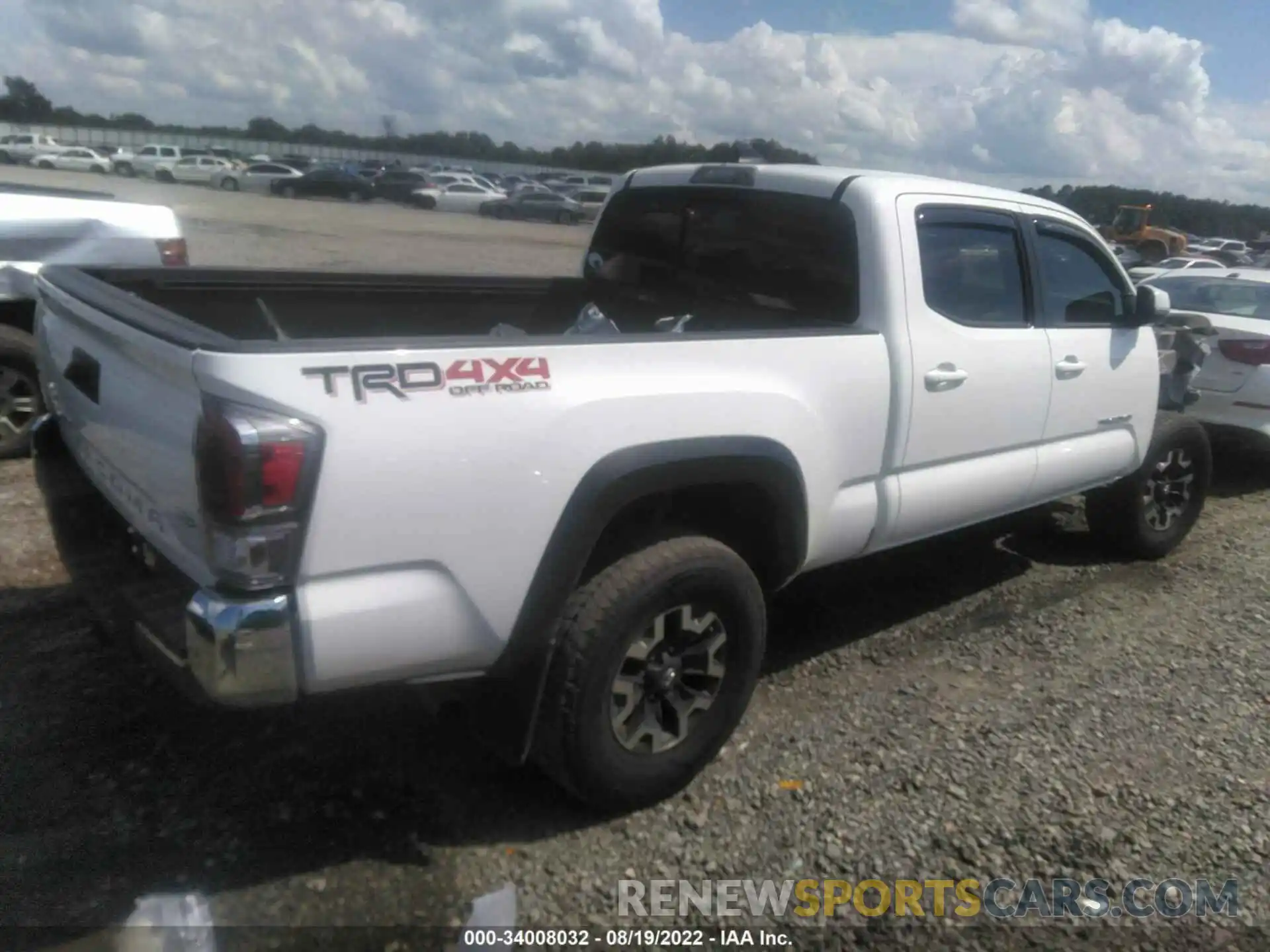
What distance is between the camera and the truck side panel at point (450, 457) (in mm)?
2369

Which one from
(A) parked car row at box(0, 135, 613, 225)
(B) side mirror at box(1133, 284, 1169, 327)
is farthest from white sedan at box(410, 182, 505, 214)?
(B) side mirror at box(1133, 284, 1169, 327)

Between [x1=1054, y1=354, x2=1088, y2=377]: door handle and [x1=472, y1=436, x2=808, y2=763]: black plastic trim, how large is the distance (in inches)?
78.7

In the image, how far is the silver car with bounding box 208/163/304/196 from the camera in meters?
46.8

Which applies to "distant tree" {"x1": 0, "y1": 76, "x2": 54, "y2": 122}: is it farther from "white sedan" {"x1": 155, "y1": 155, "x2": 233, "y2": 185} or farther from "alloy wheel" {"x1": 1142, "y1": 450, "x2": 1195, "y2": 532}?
"alloy wheel" {"x1": 1142, "y1": 450, "x2": 1195, "y2": 532}

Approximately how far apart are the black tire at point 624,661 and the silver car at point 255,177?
156 ft

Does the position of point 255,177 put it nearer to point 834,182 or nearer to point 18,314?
point 18,314

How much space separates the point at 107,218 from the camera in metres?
6.06

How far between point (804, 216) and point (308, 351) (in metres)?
2.19

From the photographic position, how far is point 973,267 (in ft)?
13.7

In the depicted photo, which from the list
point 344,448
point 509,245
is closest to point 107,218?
point 344,448

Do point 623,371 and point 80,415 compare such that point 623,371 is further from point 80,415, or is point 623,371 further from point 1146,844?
point 1146,844

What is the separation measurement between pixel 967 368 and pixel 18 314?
5.19m

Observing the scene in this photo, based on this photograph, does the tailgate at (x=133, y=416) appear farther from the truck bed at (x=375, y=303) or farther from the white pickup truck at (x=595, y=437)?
the truck bed at (x=375, y=303)

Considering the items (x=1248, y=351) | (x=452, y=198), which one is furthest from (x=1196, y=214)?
(x=1248, y=351)
